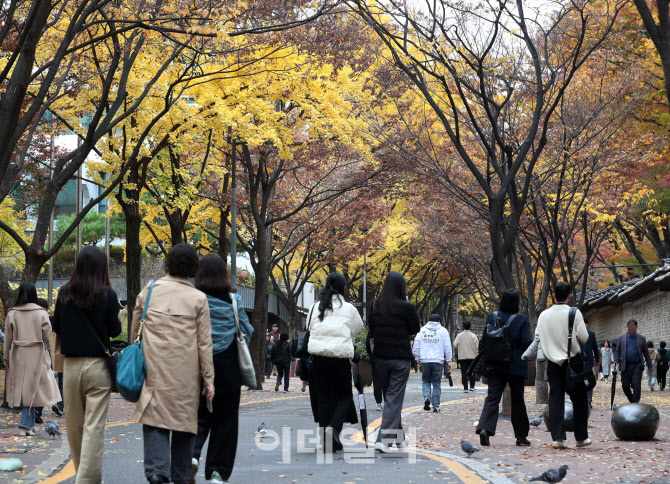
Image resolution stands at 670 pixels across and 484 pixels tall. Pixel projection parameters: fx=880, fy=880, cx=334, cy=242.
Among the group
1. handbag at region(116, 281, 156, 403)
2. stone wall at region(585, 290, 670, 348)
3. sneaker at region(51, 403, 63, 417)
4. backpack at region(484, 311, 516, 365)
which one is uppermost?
stone wall at region(585, 290, 670, 348)

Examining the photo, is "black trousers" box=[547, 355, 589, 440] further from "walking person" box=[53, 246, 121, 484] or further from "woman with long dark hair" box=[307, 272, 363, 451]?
"walking person" box=[53, 246, 121, 484]

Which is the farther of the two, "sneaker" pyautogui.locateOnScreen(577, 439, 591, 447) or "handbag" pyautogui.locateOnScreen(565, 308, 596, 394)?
"sneaker" pyautogui.locateOnScreen(577, 439, 591, 447)

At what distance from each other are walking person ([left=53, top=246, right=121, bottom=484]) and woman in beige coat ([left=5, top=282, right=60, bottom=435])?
4041 millimetres

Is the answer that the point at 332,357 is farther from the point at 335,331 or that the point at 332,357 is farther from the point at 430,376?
the point at 430,376

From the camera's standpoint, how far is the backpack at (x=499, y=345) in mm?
9336

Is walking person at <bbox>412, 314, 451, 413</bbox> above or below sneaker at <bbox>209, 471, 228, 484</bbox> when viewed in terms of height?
above

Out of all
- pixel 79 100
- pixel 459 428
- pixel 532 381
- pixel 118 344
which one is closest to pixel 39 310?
pixel 118 344

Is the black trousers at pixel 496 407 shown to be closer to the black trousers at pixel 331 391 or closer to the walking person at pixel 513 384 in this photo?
the walking person at pixel 513 384

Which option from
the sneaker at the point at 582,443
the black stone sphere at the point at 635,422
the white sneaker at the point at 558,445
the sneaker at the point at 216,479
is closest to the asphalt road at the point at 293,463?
the sneaker at the point at 216,479

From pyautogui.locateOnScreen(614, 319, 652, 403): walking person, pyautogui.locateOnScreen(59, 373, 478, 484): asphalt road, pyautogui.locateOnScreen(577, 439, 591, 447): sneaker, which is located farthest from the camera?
pyautogui.locateOnScreen(614, 319, 652, 403): walking person

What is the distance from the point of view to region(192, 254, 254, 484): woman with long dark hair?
6.11 m

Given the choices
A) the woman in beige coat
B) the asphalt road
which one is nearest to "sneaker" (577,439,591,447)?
the asphalt road

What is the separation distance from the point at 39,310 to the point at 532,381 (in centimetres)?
1818

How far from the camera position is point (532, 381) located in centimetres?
2544
